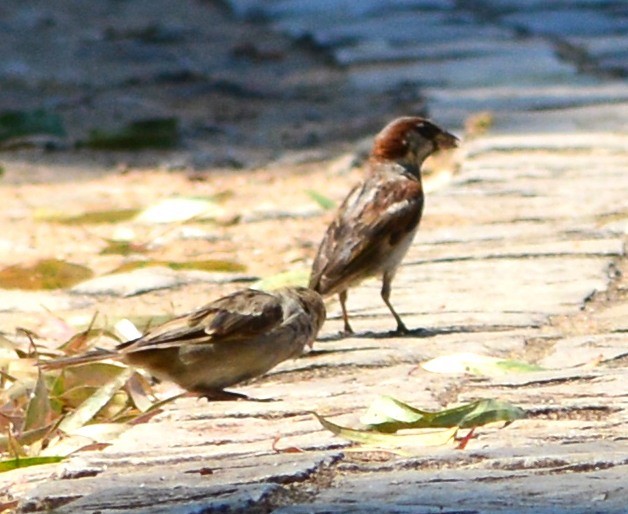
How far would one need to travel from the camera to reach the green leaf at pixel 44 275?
5238 mm

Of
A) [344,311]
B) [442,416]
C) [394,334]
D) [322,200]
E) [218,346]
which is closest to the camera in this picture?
[442,416]

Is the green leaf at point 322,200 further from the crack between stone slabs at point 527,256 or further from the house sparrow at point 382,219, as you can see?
the crack between stone slabs at point 527,256

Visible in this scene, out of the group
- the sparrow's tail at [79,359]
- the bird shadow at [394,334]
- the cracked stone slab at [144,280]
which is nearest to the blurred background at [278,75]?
the cracked stone slab at [144,280]

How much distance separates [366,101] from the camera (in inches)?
330

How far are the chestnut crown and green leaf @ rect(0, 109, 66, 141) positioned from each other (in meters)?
2.79

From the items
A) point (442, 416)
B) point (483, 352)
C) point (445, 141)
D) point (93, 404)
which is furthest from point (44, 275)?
point (442, 416)

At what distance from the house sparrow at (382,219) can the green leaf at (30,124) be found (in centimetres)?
281

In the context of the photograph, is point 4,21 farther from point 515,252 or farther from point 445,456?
point 445,456

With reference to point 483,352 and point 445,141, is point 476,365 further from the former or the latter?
point 445,141

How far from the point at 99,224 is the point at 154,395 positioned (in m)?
2.34

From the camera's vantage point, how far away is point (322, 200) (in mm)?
6270

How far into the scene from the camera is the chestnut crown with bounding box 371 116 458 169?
5.47 metres

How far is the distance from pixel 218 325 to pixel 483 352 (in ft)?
2.41

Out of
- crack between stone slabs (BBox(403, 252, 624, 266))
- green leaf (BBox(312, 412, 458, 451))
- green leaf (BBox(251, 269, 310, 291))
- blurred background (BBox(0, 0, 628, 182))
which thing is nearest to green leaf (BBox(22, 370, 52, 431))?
green leaf (BBox(312, 412, 458, 451))
